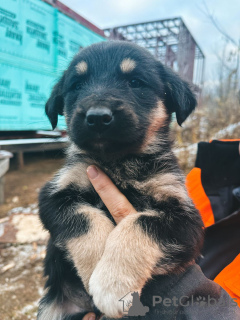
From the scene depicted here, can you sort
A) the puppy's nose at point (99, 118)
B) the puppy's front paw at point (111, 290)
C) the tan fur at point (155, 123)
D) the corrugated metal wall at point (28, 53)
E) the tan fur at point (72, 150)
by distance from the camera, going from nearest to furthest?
1. the puppy's front paw at point (111, 290)
2. the puppy's nose at point (99, 118)
3. the tan fur at point (155, 123)
4. the tan fur at point (72, 150)
5. the corrugated metal wall at point (28, 53)

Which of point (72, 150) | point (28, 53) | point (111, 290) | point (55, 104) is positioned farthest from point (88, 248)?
point (28, 53)

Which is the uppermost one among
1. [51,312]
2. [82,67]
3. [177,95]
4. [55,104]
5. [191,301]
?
[82,67]

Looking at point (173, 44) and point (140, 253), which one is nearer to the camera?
point (140, 253)

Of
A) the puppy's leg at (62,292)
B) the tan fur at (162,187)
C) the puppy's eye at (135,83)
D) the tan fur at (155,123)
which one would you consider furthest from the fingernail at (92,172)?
the puppy's eye at (135,83)

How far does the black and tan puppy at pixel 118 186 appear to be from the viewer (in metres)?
1.41

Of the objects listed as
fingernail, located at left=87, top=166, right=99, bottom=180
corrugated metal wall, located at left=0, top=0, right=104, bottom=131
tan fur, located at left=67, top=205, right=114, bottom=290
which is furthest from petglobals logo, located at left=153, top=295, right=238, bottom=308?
corrugated metal wall, located at left=0, top=0, right=104, bottom=131

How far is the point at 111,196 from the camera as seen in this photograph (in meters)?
1.62

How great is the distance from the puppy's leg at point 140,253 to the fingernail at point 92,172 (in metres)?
0.34

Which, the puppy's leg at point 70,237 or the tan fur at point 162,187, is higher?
the tan fur at point 162,187

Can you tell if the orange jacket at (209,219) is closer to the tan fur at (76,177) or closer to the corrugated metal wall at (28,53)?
the tan fur at (76,177)

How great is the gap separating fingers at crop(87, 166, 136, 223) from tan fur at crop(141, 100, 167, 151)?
0.40 meters

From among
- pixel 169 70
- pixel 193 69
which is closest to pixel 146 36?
pixel 193 69

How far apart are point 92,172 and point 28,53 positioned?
4.58 metres

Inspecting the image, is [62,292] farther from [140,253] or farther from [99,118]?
[99,118]
